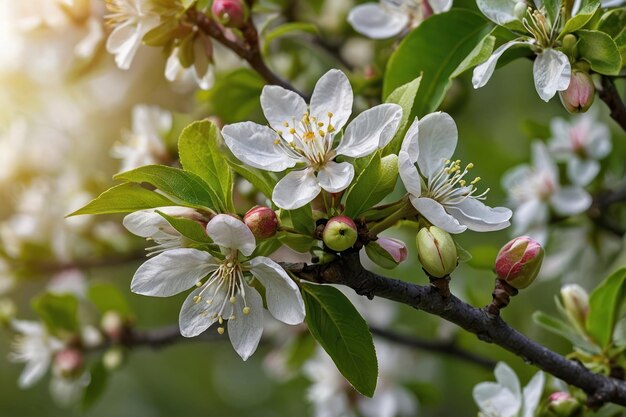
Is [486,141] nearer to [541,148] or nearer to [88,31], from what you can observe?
[541,148]

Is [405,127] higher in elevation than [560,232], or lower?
higher

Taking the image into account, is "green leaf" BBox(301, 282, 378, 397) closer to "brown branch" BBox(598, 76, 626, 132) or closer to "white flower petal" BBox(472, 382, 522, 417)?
"white flower petal" BBox(472, 382, 522, 417)

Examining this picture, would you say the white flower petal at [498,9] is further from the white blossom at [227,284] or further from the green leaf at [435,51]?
the white blossom at [227,284]

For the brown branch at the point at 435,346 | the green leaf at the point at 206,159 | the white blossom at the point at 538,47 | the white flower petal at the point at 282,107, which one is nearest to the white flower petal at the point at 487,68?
the white blossom at the point at 538,47

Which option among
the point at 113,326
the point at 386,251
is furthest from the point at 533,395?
the point at 113,326

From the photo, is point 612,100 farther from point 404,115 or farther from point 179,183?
point 179,183

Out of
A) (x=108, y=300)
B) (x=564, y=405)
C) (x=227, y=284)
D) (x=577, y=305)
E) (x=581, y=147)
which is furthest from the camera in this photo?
(x=108, y=300)

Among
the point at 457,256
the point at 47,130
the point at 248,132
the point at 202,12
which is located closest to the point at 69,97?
the point at 47,130
